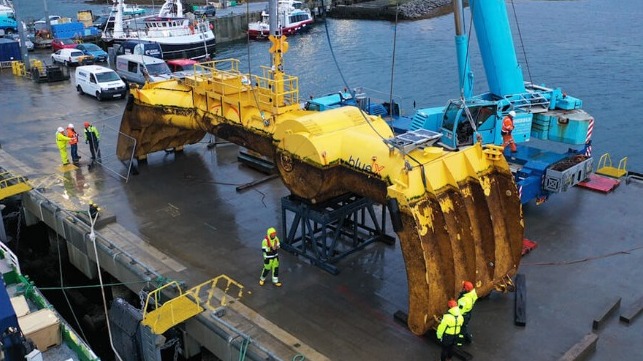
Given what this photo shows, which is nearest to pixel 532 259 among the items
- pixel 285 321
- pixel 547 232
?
pixel 547 232

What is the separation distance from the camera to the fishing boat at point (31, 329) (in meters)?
9.95

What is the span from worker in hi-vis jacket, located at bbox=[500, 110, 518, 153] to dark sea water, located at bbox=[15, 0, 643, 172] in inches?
401

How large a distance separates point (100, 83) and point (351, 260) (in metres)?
20.7

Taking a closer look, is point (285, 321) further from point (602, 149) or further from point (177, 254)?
point (602, 149)

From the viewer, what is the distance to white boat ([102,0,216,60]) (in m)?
49.1

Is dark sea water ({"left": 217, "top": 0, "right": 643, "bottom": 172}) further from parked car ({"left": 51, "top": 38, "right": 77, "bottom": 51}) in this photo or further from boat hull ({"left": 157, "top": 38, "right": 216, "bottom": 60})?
→ parked car ({"left": 51, "top": 38, "right": 77, "bottom": 51})

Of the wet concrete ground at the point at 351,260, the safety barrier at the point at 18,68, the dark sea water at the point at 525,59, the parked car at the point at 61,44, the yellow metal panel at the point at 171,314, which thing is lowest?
the dark sea water at the point at 525,59

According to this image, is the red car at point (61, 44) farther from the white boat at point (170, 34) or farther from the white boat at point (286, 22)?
the white boat at point (286, 22)

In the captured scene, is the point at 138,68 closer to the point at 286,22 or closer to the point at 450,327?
the point at 450,327

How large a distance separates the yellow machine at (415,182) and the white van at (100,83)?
16.7 meters

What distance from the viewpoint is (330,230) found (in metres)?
16.2

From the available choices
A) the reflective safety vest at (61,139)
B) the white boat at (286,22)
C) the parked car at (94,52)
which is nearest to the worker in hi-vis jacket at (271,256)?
the reflective safety vest at (61,139)

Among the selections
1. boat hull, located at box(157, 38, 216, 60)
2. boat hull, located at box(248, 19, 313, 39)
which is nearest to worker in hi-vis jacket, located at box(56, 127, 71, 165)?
boat hull, located at box(157, 38, 216, 60)

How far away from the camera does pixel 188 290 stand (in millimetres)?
13094
